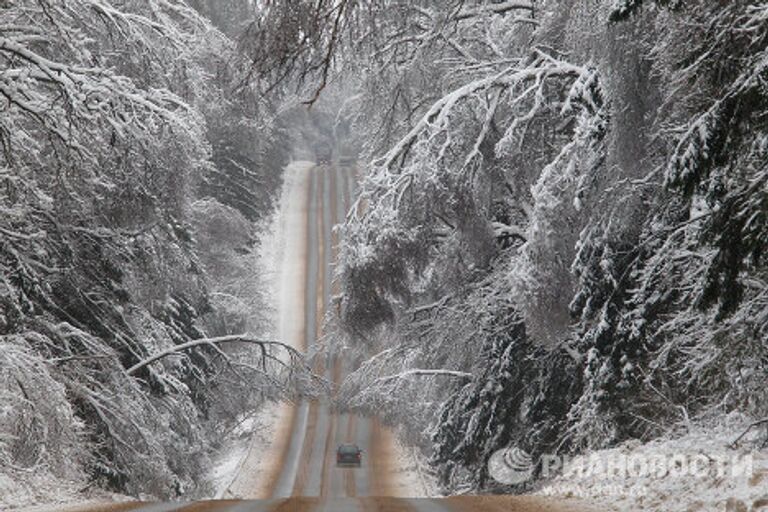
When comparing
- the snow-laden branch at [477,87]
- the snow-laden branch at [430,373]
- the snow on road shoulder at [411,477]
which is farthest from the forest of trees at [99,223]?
the snow on road shoulder at [411,477]

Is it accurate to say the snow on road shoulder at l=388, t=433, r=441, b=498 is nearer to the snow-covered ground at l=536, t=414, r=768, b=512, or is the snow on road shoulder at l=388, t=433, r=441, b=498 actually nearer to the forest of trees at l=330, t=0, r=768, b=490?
the forest of trees at l=330, t=0, r=768, b=490

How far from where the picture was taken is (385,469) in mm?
37969

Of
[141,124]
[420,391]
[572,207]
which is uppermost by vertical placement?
[141,124]

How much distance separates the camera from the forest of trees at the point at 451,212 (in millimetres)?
8336

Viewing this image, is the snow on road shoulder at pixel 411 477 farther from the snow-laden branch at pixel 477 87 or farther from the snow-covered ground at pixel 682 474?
the snow-covered ground at pixel 682 474

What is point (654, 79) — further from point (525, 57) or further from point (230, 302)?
point (230, 302)

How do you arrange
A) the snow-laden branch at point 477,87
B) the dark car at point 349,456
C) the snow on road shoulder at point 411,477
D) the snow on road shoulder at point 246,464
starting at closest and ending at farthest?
the snow-laden branch at point 477,87 → the snow on road shoulder at point 411,477 → the snow on road shoulder at point 246,464 → the dark car at point 349,456

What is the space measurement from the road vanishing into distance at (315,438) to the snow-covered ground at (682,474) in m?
0.60

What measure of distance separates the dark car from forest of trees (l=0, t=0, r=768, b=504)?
704 inches

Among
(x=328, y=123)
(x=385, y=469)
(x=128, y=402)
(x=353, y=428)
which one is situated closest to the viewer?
(x=128, y=402)

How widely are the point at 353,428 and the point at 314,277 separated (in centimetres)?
1304

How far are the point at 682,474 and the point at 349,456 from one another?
97.1ft

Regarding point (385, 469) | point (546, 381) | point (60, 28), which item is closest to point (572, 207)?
point (546, 381)

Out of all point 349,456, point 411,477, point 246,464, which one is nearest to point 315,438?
point 246,464
